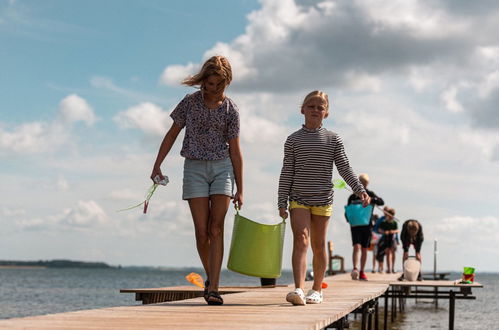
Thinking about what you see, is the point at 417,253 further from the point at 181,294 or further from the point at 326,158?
the point at 326,158

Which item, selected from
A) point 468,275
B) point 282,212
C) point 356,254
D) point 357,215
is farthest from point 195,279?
point 468,275

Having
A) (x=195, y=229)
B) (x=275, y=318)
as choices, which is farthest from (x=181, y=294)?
(x=275, y=318)

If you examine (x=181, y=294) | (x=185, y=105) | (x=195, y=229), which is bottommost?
(x=181, y=294)

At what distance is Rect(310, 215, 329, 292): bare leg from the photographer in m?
6.39

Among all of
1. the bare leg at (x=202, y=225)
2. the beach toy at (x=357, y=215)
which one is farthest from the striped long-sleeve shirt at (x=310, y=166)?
the beach toy at (x=357, y=215)

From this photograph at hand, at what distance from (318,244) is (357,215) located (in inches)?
236

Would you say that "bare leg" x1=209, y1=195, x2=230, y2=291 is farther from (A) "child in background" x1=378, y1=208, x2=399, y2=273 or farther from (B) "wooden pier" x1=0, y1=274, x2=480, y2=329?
(A) "child in background" x1=378, y1=208, x2=399, y2=273

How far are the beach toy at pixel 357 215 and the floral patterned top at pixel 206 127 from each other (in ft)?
20.6

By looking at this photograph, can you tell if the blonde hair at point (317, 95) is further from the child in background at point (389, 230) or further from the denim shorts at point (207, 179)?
the child in background at point (389, 230)

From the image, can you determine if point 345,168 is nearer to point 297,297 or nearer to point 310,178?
point 310,178

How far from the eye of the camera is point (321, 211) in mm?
6328

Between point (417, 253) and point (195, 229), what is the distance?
30.8 ft

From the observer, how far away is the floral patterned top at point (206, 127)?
626cm

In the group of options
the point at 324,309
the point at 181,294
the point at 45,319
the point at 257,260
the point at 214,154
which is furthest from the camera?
the point at 181,294
